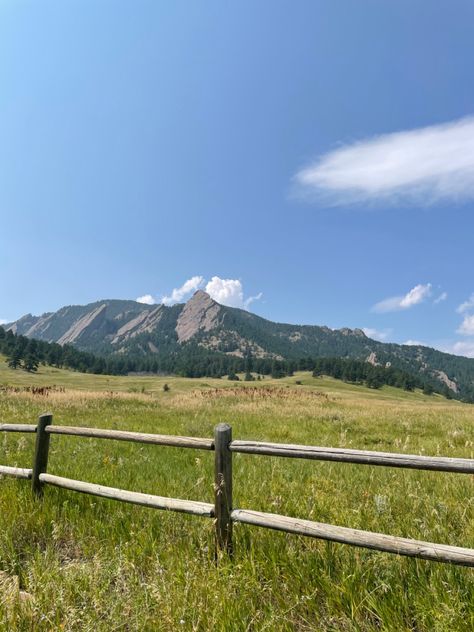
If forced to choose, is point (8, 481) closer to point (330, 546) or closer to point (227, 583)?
point (227, 583)

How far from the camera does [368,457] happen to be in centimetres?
379

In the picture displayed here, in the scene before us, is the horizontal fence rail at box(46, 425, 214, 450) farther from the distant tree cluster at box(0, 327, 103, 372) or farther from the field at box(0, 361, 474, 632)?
the distant tree cluster at box(0, 327, 103, 372)

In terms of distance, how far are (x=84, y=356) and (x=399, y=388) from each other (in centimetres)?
15239

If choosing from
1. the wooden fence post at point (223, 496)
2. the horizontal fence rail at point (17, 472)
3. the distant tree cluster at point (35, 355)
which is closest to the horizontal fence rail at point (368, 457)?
the wooden fence post at point (223, 496)

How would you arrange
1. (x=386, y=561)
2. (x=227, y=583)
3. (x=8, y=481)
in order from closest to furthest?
(x=227, y=583)
(x=386, y=561)
(x=8, y=481)

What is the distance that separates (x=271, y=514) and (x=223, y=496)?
63cm

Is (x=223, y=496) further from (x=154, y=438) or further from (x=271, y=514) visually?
(x=154, y=438)

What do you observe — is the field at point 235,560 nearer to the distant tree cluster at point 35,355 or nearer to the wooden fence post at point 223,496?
the wooden fence post at point 223,496

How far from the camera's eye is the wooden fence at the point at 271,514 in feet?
11.2

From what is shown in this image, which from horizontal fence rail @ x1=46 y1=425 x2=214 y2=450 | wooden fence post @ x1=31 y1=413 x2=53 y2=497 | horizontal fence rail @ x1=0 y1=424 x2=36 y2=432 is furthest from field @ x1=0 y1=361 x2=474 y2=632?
horizontal fence rail @ x1=46 y1=425 x2=214 y2=450

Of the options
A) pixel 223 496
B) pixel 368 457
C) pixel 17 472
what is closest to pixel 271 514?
pixel 223 496

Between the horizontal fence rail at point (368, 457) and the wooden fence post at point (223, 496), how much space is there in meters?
0.12

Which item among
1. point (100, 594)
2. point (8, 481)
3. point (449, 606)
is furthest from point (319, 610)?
point (8, 481)

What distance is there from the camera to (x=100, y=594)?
3.65 meters
